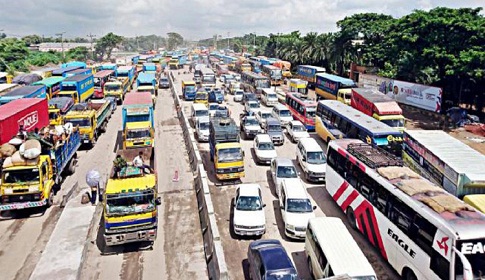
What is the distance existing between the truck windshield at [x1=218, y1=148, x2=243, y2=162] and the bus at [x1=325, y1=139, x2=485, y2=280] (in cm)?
546

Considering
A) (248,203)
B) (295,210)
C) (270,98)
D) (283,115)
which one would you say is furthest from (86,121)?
(270,98)

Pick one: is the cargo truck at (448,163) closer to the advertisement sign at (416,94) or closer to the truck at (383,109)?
the truck at (383,109)

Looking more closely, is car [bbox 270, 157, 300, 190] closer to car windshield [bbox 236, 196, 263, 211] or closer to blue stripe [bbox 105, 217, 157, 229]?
car windshield [bbox 236, 196, 263, 211]

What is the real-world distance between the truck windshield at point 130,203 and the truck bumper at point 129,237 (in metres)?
0.77

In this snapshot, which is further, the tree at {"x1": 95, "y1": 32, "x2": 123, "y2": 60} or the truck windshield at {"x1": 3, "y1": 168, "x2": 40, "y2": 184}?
the tree at {"x1": 95, "y1": 32, "x2": 123, "y2": 60}

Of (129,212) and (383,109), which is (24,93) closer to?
(129,212)

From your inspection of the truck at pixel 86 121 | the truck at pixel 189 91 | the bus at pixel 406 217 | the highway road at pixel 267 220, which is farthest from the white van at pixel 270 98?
the bus at pixel 406 217

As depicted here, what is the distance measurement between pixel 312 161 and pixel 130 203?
36.9ft

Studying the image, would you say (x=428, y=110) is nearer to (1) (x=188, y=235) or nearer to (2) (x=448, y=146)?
(2) (x=448, y=146)

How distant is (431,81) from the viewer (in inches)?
1414

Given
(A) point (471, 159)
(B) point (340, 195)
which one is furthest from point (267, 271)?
(A) point (471, 159)

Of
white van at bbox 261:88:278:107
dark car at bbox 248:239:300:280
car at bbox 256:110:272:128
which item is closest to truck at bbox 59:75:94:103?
car at bbox 256:110:272:128

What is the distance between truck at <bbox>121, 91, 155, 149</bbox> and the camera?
23062mm

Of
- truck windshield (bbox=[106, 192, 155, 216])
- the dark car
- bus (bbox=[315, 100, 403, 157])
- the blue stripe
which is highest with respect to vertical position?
bus (bbox=[315, 100, 403, 157])
